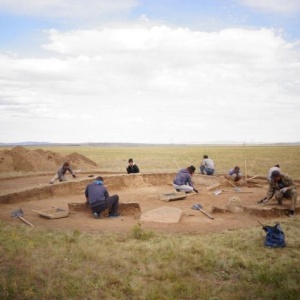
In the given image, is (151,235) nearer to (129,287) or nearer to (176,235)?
(176,235)

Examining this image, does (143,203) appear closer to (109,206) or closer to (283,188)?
(109,206)

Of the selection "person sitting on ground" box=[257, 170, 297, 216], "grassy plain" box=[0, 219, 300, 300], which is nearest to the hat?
"person sitting on ground" box=[257, 170, 297, 216]

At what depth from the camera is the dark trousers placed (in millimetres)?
10137

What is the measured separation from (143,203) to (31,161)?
1503cm

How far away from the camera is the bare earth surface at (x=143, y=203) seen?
921 cm

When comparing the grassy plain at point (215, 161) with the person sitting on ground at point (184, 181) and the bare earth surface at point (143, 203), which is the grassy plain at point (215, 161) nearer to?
the bare earth surface at point (143, 203)

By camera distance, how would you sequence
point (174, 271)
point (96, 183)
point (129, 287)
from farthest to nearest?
point (96, 183) → point (174, 271) → point (129, 287)

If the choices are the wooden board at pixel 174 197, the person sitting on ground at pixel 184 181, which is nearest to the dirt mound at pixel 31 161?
the person sitting on ground at pixel 184 181

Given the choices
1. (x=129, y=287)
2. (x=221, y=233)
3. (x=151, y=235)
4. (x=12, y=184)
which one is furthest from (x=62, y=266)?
(x=12, y=184)

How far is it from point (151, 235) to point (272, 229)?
2.52 m

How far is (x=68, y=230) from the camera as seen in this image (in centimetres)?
849

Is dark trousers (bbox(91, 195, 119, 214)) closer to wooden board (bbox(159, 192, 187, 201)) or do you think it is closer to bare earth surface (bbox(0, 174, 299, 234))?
bare earth surface (bbox(0, 174, 299, 234))

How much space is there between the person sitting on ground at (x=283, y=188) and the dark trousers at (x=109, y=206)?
14.8 ft

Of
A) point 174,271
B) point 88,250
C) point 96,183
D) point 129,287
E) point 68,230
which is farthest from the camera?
point 96,183
